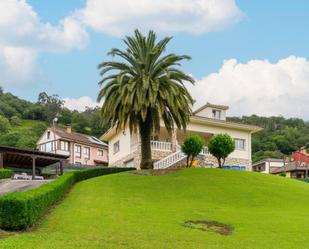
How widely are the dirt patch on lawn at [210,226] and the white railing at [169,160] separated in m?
24.2

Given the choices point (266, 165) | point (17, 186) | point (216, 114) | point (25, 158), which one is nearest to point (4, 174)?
point (17, 186)

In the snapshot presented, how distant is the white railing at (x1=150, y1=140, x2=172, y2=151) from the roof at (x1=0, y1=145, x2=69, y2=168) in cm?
868

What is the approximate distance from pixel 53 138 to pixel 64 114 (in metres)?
40.8

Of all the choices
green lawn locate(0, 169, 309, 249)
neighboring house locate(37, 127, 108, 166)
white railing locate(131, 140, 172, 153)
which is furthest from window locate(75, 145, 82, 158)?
green lawn locate(0, 169, 309, 249)

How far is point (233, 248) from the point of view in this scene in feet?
46.6

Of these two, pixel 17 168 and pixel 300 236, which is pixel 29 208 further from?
pixel 17 168

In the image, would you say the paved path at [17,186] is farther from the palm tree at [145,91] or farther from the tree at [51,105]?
the tree at [51,105]

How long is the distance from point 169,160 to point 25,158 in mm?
13690

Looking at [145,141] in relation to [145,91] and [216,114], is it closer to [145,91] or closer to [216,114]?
[145,91]

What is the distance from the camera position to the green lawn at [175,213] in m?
14.4

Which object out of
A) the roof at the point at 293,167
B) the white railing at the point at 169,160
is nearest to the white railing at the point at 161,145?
the white railing at the point at 169,160

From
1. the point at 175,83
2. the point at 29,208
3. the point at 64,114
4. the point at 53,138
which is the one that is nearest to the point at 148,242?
the point at 29,208

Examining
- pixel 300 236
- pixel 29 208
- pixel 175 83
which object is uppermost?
pixel 175 83

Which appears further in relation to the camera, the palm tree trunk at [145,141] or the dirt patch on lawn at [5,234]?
the palm tree trunk at [145,141]
